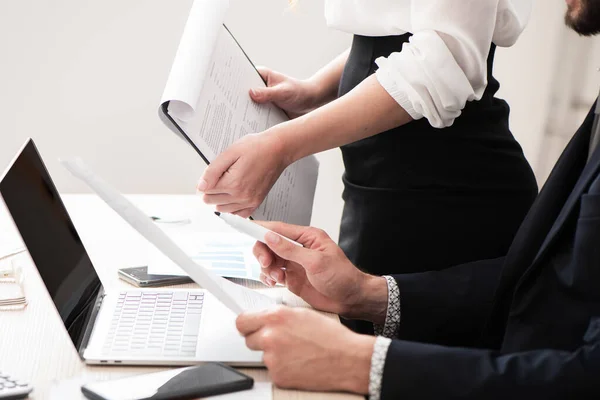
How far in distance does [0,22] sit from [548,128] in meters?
1.95

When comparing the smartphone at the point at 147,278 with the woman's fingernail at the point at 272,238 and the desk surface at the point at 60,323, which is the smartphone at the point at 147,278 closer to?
the desk surface at the point at 60,323

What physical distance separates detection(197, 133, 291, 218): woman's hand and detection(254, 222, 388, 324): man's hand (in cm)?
6

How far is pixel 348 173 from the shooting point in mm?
1386

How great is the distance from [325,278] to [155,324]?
9.4 inches

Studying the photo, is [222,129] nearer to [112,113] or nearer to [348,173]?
[348,173]

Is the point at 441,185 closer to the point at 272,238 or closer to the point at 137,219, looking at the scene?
the point at 272,238

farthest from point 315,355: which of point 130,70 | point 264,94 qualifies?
point 130,70

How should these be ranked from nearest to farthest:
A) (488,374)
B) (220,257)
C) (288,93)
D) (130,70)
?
(488,374) → (220,257) → (288,93) → (130,70)

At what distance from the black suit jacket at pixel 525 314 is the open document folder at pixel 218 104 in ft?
1.10

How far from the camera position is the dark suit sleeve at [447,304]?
1.04 meters

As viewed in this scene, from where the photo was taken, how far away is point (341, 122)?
43.1 inches

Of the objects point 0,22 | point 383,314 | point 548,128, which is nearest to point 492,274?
point 383,314

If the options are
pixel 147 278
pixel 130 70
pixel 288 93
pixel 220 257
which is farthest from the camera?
pixel 130 70

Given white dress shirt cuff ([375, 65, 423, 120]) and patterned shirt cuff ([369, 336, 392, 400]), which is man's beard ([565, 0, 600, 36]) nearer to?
white dress shirt cuff ([375, 65, 423, 120])
